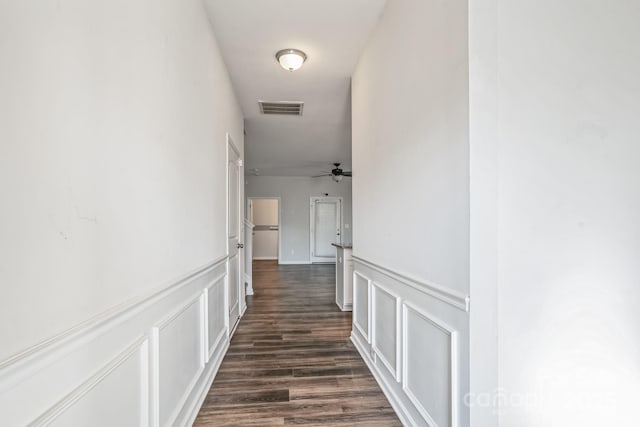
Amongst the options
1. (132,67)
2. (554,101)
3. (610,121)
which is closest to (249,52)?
(132,67)

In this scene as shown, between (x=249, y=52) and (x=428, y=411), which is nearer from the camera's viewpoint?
(x=428, y=411)

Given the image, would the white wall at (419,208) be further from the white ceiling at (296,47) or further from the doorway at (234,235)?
the doorway at (234,235)

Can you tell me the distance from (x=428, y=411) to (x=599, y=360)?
2.55ft

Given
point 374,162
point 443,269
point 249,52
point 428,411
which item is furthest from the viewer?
point 249,52

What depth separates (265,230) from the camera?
1021 cm

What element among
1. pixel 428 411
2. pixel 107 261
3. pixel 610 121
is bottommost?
pixel 428 411

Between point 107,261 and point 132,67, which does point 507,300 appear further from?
point 132,67

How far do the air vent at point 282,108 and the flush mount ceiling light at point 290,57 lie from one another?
1.08 metres

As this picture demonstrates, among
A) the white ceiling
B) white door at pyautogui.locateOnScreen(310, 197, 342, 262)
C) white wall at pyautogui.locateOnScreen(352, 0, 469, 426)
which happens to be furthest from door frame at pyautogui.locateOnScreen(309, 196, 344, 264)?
white wall at pyautogui.locateOnScreen(352, 0, 469, 426)

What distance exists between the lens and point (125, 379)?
3.67 feet

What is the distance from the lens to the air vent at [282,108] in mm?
3814

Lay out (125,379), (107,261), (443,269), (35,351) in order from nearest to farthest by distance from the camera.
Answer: (35,351) < (107,261) < (125,379) < (443,269)

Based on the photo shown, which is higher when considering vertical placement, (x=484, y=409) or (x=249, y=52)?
(x=249, y=52)

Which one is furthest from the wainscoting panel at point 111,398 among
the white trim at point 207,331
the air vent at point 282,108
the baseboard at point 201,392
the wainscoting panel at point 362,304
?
the air vent at point 282,108
